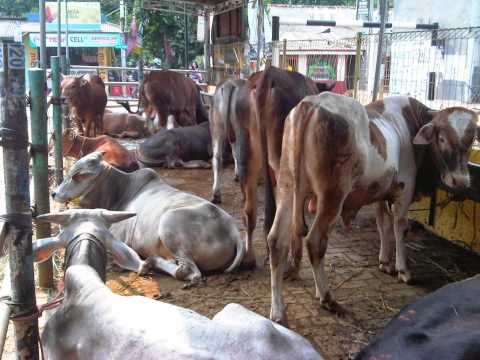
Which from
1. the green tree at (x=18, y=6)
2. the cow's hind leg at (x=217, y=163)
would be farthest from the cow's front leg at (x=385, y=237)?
the green tree at (x=18, y=6)

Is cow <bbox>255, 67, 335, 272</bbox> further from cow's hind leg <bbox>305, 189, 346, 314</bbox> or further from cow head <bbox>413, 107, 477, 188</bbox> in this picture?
cow head <bbox>413, 107, 477, 188</bbox>

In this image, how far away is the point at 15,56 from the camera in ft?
7.50

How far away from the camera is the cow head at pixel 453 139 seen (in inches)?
193

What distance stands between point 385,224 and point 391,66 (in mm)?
6712

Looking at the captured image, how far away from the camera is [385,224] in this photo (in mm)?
5375

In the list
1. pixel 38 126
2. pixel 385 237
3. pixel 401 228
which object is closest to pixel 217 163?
pixel 385 237

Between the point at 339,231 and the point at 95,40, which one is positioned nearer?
the point at 339,231

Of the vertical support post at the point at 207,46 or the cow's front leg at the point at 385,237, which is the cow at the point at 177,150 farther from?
the vertical support post at the point at 207,46

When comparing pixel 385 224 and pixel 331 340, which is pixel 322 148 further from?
pixel 385 224

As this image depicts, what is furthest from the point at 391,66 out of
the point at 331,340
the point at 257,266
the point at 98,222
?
the point at 98,222

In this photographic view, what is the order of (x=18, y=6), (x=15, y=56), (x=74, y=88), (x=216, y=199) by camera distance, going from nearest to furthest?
(x=15, y=56)
(x=216, y=199)
(x=74, y=88)
(x=18, y=6)

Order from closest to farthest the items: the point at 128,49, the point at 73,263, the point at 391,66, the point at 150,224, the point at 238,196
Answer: the point at 73,263, the point at 150,224, the point at 238,196, the point at 391,66, the point at 128,49

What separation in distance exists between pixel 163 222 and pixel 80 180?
1121 millimetres

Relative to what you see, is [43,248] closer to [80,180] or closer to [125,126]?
[80,180]
